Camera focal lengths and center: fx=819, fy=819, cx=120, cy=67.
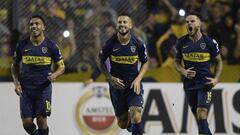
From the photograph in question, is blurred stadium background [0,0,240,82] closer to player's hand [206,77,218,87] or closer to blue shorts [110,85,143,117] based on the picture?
blue shorts [110,85,143,117]

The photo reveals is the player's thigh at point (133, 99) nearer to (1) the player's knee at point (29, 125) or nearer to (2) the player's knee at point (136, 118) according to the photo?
(2) the player's knee at point (136, 118)

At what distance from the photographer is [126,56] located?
12555 millimetres

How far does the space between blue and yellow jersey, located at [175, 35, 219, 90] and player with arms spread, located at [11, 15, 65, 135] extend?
1.99 m

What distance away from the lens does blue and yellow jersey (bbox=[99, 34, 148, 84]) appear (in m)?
12.5

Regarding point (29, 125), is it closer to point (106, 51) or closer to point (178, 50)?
point (106, 51)

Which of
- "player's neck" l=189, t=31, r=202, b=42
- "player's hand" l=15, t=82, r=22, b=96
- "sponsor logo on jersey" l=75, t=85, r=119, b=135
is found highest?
"player's neck" l=189, t=31, r=202, b=42

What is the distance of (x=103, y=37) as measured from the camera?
609 inches

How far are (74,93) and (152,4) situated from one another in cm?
→ 224

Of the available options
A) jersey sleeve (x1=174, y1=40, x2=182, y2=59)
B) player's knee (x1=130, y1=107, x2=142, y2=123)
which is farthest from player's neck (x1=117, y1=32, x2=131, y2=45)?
player's knee (x1=130, y1=107, x2=142, y2=123)

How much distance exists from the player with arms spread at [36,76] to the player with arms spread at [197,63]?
6.43 ft

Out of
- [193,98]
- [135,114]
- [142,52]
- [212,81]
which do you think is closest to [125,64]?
[142,52]

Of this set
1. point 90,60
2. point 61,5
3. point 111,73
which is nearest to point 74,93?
point 90,60

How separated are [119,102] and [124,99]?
12cm

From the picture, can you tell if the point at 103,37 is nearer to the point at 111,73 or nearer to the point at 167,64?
the point at 167,64
